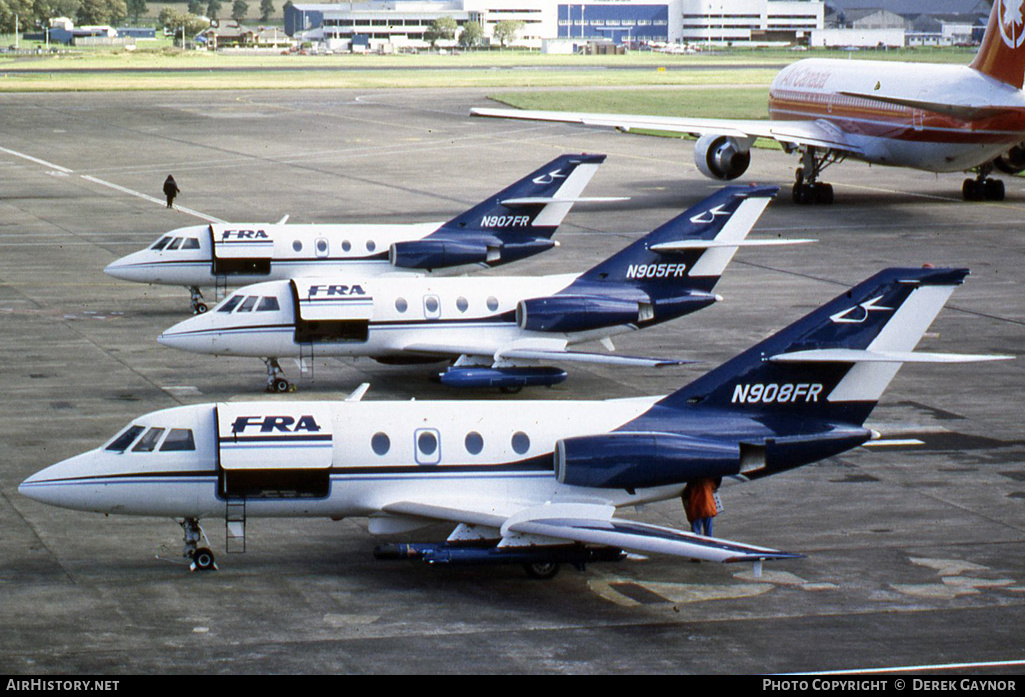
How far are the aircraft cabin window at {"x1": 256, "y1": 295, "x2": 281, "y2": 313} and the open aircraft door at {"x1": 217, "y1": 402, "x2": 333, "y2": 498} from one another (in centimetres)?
1240

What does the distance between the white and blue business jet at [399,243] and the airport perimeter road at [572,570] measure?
339 cm

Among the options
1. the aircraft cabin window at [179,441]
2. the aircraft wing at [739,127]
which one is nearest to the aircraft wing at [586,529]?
the aircraft cabin window at [179,441]

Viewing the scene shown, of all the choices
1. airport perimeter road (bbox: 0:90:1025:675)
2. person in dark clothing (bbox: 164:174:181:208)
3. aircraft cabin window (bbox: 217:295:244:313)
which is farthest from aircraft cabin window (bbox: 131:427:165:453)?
person in dark clothing (bbox: 164:174:181:208)

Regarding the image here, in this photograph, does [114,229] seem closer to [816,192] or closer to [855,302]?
[816,192]

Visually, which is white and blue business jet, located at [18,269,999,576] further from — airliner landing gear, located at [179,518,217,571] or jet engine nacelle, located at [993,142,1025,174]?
jet engine nacelle, located at [993,142,1025,174]

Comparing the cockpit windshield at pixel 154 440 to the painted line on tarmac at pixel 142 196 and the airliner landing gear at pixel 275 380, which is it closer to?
the airliner landing gear at pixel 275 380

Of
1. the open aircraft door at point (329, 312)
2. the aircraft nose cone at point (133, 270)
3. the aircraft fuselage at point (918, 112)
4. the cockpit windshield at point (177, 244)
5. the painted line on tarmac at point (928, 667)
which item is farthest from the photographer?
the aircraft fuselage at point (918, 112)

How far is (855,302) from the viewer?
24.6 m

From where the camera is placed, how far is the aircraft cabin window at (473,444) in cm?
2394

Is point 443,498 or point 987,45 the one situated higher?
point 987,45

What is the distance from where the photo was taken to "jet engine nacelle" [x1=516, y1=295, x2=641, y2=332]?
117 feet

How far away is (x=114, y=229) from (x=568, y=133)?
52608 mm

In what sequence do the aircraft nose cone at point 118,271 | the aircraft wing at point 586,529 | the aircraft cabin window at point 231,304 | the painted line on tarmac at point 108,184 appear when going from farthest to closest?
the painted line on tarmac at point 108,184
the aircraft nose cone at point 118,271
the aircraft cabin window at point 231,304
the aircraft wing at point 586,529

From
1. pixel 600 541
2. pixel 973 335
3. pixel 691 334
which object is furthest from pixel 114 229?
pixel 600 541
